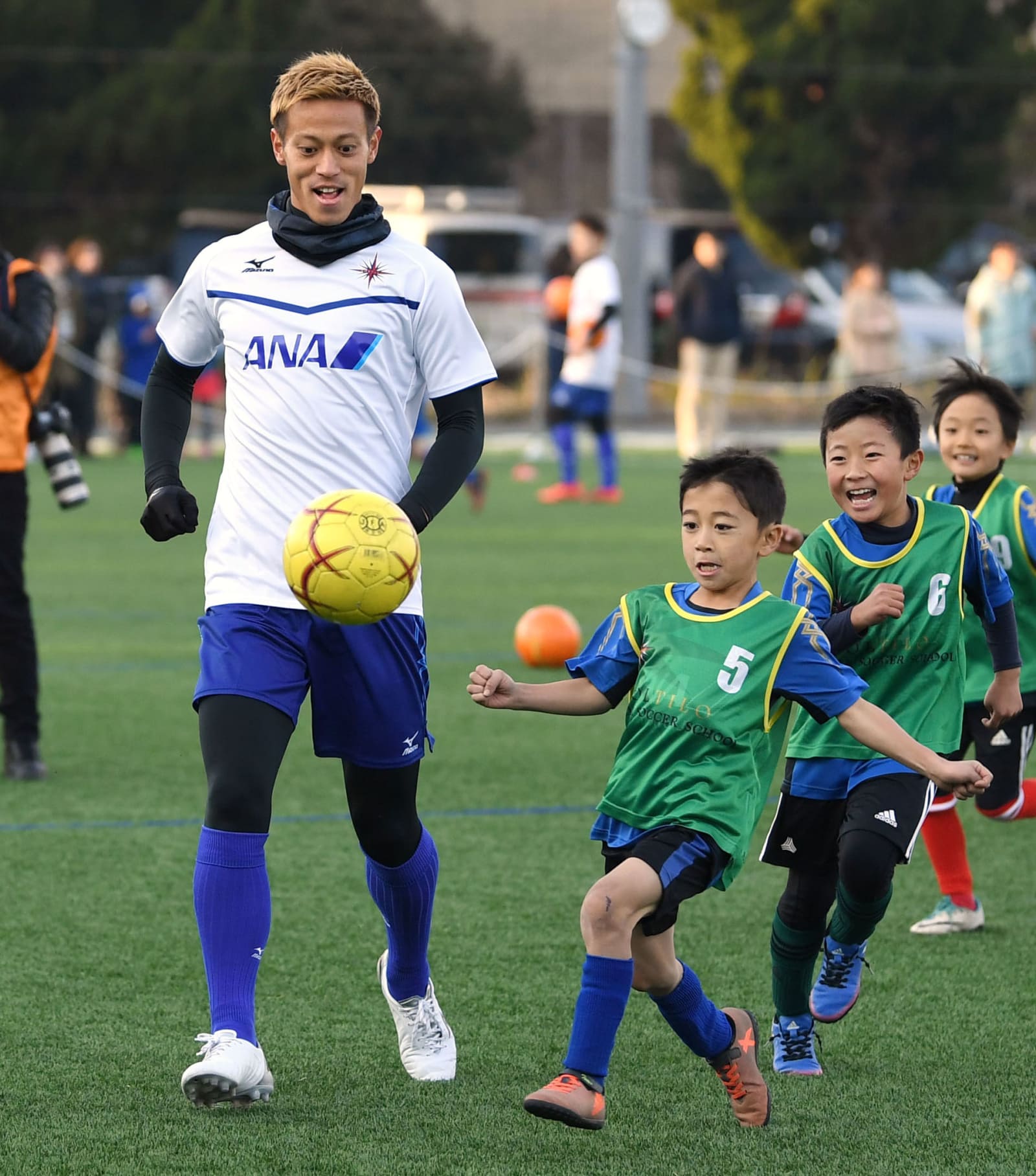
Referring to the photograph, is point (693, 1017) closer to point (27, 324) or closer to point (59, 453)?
point (27, 324)

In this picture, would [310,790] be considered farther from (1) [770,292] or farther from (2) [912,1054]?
(1) [770,292]

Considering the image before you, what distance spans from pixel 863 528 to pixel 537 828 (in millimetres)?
2721

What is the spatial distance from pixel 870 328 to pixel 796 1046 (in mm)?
20695

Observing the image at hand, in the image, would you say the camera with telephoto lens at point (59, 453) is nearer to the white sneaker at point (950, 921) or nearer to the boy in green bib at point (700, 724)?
the white sneaker at point (950, 921)

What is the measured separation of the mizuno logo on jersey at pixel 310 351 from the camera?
4711 mm

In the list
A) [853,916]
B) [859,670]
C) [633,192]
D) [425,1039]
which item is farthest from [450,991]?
[633,192]

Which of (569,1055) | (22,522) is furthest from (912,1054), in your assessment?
(22,522)

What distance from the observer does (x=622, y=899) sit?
4191 millimetres

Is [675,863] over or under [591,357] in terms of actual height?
under

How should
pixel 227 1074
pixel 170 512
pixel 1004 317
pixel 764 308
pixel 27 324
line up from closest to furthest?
pixel 227 1074 < pixel 170 512 < pixel 27 324 < pixel 1004 317 < pixel 764 308

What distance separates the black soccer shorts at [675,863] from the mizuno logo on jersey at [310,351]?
4.13ft

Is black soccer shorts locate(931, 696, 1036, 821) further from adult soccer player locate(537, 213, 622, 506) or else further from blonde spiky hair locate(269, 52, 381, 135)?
adult soccer player locate(537, 213, 622, 506)

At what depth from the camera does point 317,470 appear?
4715mm

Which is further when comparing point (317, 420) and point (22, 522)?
point (22, 522)
